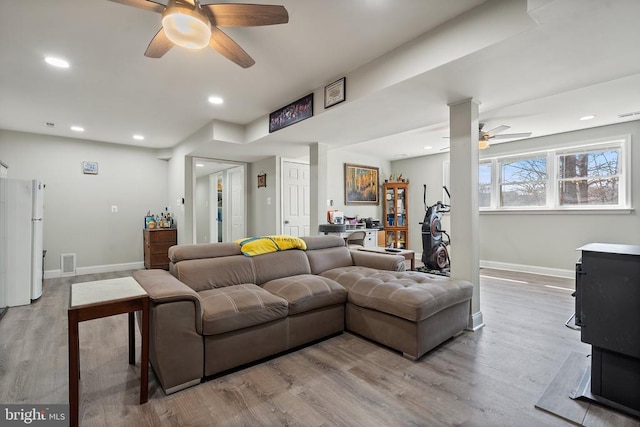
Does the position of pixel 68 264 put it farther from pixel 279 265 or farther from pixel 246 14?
pixel 246 14

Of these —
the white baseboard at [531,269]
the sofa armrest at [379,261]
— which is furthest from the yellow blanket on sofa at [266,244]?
the white baseboard at [531,269]

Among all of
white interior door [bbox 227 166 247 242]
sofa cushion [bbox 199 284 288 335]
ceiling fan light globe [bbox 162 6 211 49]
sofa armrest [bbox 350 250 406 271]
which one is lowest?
sofa cushion [bbox 199 284 288 335]

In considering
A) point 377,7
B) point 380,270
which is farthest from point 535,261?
point 377,7

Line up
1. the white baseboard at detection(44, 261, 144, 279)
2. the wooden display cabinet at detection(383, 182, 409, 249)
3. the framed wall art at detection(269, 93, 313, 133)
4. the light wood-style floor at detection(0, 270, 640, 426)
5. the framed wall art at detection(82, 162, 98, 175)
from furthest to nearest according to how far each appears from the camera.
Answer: the wooden display cabinet at detection(383, 182, 409, 249), the framed wall art at detection(82, 162, 98, 175), the white baseboard at detection(44, 261, 144, 279), the framed wall art at detection(269, 93, 313, 133), the light wood-style floor at detection(0, 270, 640, 426)

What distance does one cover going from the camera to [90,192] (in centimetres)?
550

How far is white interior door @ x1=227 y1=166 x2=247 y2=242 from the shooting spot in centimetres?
653

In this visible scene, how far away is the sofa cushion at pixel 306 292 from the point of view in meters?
2.37

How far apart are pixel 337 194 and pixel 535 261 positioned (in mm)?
3901

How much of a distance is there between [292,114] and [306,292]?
229 cm

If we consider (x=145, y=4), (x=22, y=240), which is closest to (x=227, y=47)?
(x=145, y=4)

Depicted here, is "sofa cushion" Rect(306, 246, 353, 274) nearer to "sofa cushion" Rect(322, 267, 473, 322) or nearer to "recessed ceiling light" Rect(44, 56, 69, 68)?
"sofa cushion" Rect(322, 267, 473, 322)

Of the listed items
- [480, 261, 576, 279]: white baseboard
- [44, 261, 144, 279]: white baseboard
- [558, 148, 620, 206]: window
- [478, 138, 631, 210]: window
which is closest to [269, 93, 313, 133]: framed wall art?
[478, 138, 631, 210]: window

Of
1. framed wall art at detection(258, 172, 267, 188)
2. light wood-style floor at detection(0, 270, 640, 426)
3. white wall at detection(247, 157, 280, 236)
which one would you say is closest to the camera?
light wood-style floor at detection(0, 270, 640, 426)

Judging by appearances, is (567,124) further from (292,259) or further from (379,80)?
(292,259)
